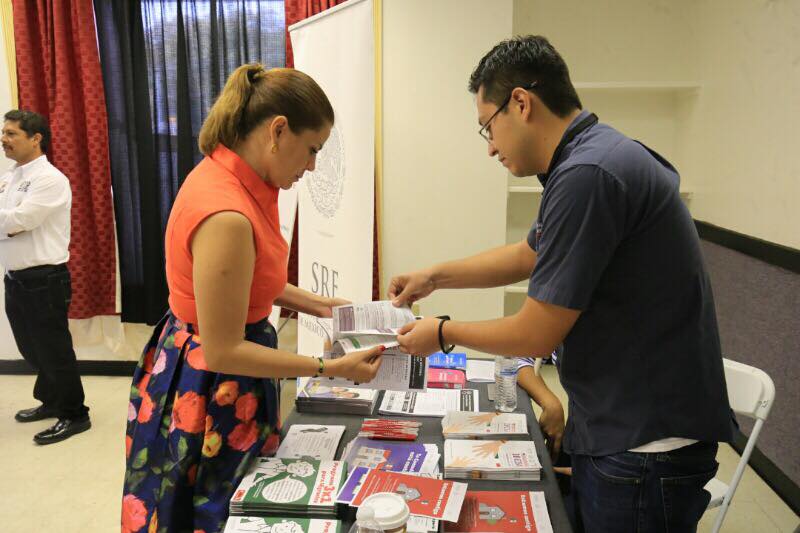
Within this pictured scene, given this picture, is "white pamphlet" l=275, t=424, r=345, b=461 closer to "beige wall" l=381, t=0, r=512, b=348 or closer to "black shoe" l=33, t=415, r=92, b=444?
"beige wall" l=381, t=0, r=512, b=348

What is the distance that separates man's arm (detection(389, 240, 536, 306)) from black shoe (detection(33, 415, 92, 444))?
7.77ft

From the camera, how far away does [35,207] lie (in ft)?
9.78

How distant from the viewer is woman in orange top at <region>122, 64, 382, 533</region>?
3.80ft

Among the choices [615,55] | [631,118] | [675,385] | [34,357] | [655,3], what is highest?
[655,3]

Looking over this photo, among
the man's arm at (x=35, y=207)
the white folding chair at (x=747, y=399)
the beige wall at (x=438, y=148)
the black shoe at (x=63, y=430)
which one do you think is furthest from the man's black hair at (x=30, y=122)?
the white folding chair at (x=747, y=399)

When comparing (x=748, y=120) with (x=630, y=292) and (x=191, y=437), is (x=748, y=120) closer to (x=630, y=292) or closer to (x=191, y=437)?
(x=630, y=292)

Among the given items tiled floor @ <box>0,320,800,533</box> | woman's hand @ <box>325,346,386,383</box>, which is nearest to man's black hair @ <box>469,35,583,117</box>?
woman's hand @ <box>325,346,386,383</box>

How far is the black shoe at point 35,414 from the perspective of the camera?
11.0ft

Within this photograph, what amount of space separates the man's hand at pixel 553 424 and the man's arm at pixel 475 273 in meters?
0.36

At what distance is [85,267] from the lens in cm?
376

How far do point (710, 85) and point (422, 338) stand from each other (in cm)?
286

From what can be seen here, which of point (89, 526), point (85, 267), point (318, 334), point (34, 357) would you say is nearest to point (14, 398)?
point (34, 357)

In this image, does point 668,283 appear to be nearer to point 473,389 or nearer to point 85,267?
point 473,389

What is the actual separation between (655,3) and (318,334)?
2.84m
